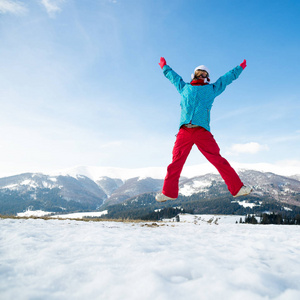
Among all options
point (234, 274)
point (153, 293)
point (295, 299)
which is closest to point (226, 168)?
point (234, 274)

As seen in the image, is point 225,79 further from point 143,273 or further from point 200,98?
point 143,273

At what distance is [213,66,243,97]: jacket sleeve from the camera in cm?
537

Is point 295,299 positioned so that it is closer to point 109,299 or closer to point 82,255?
point 109,299

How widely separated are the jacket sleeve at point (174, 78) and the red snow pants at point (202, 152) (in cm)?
118

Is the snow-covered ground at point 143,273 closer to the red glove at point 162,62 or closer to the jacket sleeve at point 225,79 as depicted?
the jacket sleeve at point 225,79

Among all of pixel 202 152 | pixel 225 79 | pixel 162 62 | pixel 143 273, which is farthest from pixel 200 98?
pixel 143 273

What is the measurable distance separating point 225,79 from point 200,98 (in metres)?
0.98

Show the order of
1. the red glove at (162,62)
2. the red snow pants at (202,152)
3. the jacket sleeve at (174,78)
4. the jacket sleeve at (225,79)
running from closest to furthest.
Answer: the red snow pants at (202,152) < the jacket sleeve at (225,79) < the jacket sleeve at (174,78) < the red glove at (162,62)

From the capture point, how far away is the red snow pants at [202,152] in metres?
5.00

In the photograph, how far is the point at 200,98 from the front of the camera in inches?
Result: 202

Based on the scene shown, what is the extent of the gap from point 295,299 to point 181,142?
376cm

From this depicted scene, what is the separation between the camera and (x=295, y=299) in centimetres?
171

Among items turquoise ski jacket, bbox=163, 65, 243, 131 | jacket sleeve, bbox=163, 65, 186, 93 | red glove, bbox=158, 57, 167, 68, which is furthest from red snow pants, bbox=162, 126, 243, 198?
red glove, bbox=158, 57, 167, 68

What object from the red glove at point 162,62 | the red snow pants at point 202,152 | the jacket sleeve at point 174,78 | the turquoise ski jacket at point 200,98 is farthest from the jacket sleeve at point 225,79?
the red glove at point 162,62
